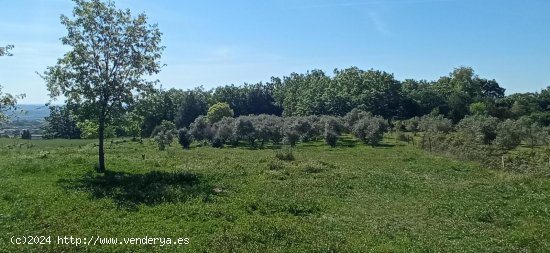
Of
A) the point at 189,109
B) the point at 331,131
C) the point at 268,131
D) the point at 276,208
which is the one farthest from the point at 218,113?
the point at 276,208

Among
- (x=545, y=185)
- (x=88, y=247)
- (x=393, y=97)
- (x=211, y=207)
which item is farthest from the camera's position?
(x=393, y=97)

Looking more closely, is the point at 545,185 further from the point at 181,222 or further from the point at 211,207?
the point at 181,222

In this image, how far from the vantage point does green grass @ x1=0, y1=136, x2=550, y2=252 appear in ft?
53.7

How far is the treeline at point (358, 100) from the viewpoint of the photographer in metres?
112

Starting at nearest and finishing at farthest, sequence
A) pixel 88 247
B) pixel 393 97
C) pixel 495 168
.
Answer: pixel 88 247
pixel 495 168
pixel 393 97

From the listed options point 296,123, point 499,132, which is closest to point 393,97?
point 296,123

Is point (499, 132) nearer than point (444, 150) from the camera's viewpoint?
No

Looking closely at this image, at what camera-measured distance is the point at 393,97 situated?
116m

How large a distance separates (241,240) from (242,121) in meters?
60.3

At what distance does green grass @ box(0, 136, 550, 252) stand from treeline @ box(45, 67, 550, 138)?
252 ft

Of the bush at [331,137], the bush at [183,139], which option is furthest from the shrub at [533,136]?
the bush at [183,139]

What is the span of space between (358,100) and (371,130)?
146 feet

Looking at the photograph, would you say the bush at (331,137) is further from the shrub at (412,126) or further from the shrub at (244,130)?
the shrub at (412,126)

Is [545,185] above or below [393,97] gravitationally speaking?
below
